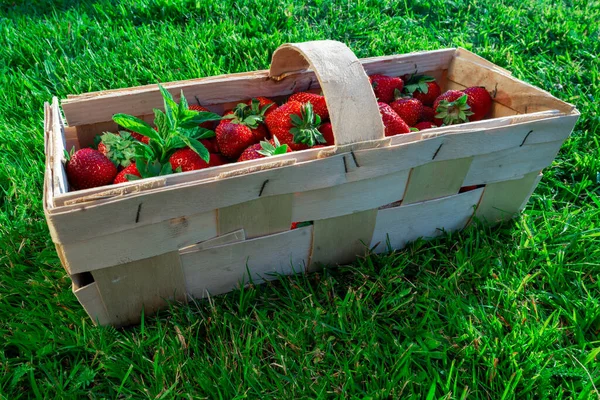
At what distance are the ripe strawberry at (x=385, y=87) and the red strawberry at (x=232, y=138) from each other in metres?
0.45

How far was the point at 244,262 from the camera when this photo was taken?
44.8 inches

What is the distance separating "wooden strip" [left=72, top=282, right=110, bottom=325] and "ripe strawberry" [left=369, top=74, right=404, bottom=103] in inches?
37.2

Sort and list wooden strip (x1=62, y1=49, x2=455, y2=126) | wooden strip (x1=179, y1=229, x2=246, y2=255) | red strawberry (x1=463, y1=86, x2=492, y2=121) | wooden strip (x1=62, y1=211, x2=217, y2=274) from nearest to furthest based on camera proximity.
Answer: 1. wooden strip (x1=62, y1=211, x2=217, y2=274)
2. wooden strip (x1=179, y1=229, x2=246, y2=255)
3. wooden strip (x1=62, y1=49, x2=455, y2=126)
4. red strawberry (x1=463, y1=86, x2=492, y2=121)

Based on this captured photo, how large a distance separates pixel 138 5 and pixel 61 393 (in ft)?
6.98

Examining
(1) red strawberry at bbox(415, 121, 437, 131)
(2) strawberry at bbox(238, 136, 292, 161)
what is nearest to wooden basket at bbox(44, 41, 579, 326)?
(2) strawberry at bbox(238, 136, 292, 161)

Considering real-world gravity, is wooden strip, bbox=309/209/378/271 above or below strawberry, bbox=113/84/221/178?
below

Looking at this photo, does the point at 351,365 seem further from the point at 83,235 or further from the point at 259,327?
the point at 83,235

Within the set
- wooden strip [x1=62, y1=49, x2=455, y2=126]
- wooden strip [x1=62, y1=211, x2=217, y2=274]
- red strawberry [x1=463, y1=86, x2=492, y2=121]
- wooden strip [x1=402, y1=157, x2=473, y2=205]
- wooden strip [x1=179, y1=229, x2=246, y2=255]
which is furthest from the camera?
red strawberry [x1=463, y1=86, x2=492, y2=121]

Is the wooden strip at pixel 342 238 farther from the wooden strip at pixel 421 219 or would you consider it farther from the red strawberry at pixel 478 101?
the red strawberry at pixel 478 101

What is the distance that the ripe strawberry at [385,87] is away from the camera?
1491mm

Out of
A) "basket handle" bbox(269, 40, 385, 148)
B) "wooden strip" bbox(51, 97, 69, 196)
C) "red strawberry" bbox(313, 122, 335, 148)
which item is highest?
"basket handle" bbox(269, 40, 385, 148)

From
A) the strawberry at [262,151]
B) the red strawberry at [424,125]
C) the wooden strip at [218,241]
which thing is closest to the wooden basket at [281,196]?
the wooden strip at [218,241]

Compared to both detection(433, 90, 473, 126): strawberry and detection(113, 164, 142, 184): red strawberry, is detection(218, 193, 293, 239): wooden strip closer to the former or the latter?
detection(113, 164, 142, 184): red strawberry

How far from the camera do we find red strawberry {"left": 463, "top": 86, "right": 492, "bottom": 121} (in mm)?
1481
